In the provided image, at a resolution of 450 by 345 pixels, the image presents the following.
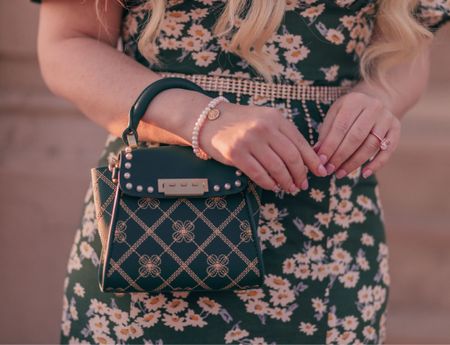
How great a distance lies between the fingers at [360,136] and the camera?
135 centimetres

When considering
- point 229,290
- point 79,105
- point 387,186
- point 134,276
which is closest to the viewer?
point 134,276

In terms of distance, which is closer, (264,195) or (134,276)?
(134,276)

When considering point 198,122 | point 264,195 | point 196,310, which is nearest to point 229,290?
point 196,310

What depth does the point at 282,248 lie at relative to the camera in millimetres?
1454

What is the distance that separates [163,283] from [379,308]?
53 centimetres

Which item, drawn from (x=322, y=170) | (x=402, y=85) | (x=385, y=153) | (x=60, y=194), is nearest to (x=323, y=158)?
(x=322, y=170)

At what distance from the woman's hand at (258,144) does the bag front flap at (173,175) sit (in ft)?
0.08

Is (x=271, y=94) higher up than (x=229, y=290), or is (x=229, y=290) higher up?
(x=271, y=94)

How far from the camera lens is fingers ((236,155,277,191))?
128 centimetres

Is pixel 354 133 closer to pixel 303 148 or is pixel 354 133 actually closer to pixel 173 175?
pixel 303 148

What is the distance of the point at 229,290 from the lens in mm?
1387

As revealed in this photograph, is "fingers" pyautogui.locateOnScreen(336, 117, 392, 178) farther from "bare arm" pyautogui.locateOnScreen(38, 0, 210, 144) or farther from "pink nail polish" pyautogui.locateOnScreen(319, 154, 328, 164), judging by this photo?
"bare arm" pyautogui.locateOnScreen(38, 0, 210, 144)

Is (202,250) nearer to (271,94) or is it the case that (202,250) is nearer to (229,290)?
(229,290)

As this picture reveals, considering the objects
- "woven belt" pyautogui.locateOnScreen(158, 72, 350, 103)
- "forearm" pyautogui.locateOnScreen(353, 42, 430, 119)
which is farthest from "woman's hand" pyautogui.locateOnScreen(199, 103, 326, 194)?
"forearm" pyautogui.locateOnScreen(353, 42, 430, 119)
